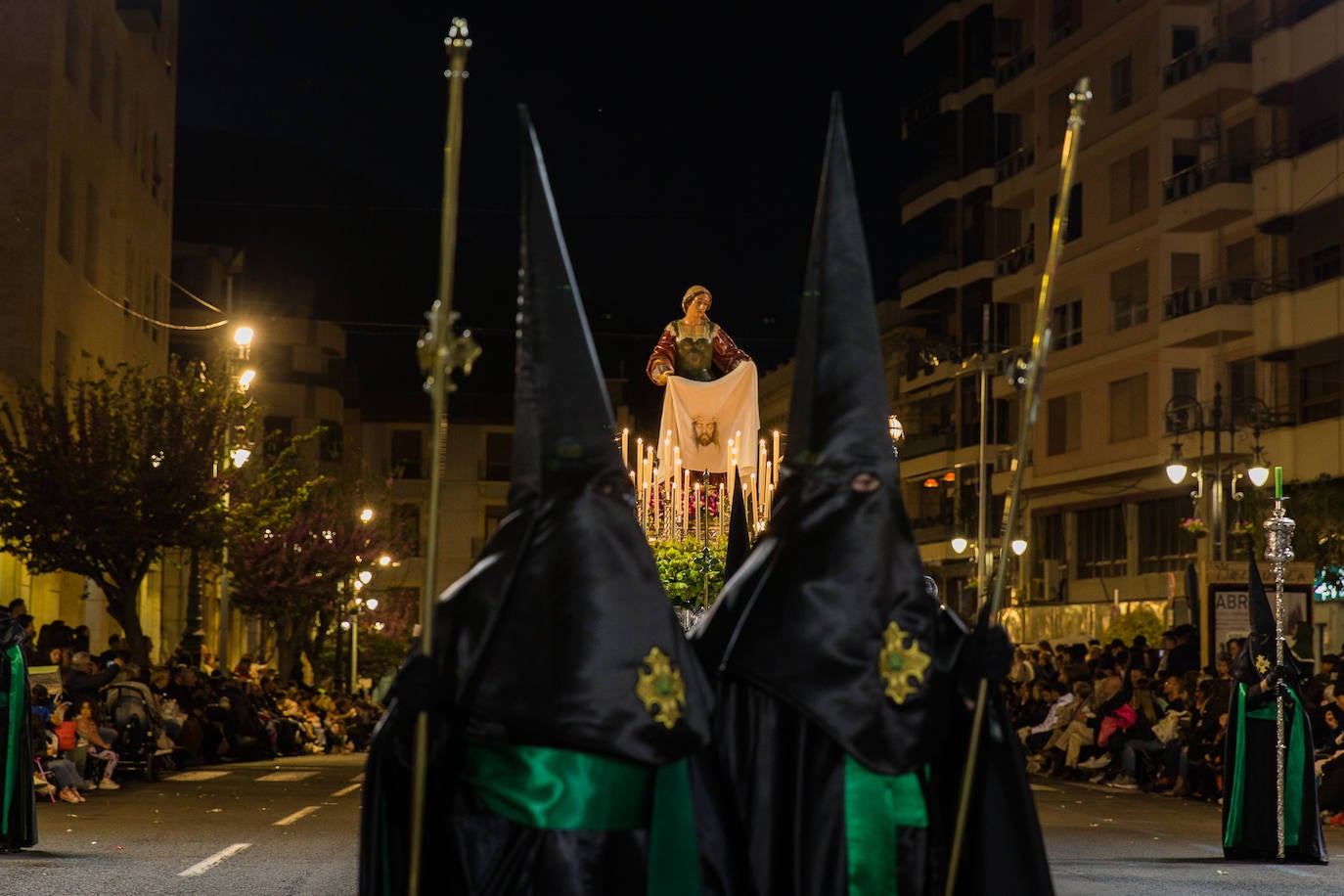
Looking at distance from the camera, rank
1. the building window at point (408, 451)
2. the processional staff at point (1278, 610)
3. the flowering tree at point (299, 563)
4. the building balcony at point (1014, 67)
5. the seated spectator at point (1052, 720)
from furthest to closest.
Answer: the building window at point (408, 451) < the building balcony at point (1014, 67) < the flowering tree at point (299, 563) < the seated spectator at point (1052, 720) < the processional staff at point (1278, 610)

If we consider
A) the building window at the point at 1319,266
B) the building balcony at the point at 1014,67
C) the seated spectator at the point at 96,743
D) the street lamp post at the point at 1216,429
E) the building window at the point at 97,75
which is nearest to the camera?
the seated spectator at the point at 96,743

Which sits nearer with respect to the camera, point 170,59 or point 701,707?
point 701,707

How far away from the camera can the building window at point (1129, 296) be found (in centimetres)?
4888

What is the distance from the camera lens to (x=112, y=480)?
1326 inches

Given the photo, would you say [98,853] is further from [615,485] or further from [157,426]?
[157,426]

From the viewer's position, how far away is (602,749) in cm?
561

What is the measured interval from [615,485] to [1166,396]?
43.2 metres

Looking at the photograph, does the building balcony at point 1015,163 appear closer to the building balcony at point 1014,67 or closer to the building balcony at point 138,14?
the building balcony at point 1014,67

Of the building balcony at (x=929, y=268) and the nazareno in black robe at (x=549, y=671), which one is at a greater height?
the building balcony at (x=929, y=268)

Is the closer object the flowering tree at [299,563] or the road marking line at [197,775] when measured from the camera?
the road marking line at [197,775]

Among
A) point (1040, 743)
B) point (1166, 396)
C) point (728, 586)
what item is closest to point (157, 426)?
point (1040, 743)

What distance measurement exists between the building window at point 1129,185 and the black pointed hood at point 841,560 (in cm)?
4394

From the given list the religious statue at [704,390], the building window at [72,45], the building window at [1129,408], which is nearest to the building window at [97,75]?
the building window at [72,45]

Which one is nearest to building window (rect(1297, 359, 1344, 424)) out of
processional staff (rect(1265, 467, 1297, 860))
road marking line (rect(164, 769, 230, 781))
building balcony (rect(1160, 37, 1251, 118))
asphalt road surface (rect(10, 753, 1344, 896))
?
building balcony (rect(1160, 37, 1251, 118))
